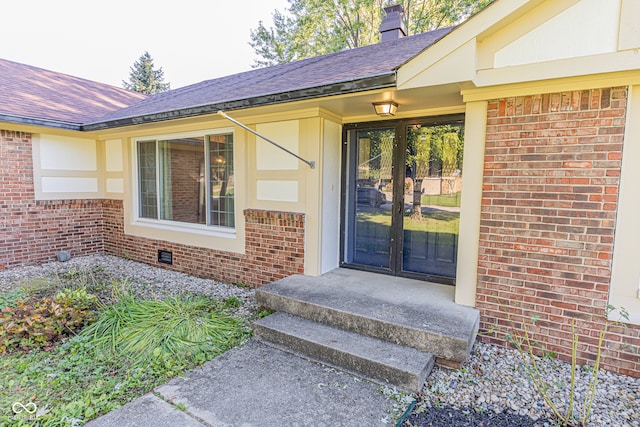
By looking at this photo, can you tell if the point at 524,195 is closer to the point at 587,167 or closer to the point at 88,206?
the point at 587,167

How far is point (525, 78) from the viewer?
9.56 ft

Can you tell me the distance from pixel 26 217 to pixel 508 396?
7.74 meters

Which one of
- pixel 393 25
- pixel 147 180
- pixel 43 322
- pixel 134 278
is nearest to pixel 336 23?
pixel 393 25

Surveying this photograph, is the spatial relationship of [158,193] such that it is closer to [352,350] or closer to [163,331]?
[163,331]

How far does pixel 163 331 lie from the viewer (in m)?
3.39

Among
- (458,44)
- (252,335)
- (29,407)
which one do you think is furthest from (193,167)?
(458,44)

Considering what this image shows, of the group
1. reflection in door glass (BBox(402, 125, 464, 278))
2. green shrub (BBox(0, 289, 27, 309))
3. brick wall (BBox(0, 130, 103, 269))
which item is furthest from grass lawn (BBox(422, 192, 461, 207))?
brick wall (BBox(0, 130, 103, 269))

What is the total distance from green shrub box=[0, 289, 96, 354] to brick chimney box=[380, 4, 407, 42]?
6.65 metres

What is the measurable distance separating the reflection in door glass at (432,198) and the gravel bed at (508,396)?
1.53 metres

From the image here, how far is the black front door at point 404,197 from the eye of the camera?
4.23 m

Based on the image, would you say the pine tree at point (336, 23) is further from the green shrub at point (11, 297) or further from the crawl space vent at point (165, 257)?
the green shrub at point (11, 297)

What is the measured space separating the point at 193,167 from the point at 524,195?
4.94 metres

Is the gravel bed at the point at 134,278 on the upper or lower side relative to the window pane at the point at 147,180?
lower

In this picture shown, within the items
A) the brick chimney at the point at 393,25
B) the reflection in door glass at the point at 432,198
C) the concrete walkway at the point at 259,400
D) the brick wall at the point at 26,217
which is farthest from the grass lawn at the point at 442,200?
the brick wall at the point at 26,217
